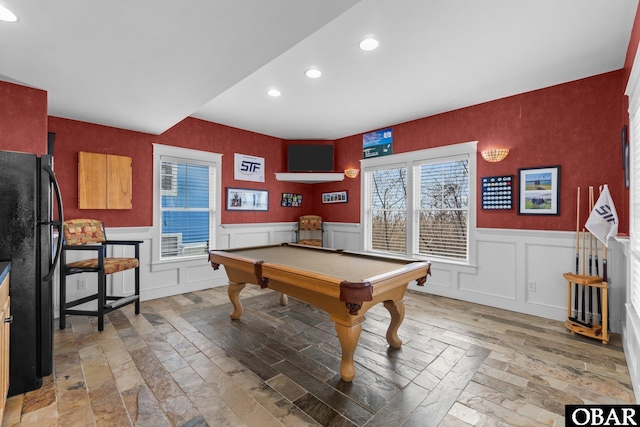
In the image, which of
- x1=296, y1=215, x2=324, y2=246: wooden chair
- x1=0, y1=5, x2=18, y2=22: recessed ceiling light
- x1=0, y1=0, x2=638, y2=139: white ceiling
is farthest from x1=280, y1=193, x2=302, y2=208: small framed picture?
x1=0, y1=5, x2=18, y2=22: recessed ceiling light

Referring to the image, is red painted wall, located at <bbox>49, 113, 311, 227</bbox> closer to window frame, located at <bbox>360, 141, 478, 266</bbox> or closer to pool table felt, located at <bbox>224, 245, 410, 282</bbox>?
window frame, located at <bbox>360, 141, 478, 266</bbox>

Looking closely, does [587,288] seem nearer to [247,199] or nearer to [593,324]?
[593,324]

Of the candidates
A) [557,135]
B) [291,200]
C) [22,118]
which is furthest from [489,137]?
[22,118]

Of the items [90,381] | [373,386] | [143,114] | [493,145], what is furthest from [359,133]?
[90,381]

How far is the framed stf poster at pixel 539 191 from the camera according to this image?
3.46 meters

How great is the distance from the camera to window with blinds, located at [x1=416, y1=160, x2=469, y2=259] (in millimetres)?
4332

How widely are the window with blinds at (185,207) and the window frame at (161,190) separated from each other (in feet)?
0.13

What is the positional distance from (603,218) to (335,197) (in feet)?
13.3

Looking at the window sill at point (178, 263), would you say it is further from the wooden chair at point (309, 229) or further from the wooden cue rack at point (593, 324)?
the wooden cue rack at point (593, 324)

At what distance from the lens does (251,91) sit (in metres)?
3.65

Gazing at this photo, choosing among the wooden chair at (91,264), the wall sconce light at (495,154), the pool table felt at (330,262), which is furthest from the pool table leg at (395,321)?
the wooden chair at (91,264)

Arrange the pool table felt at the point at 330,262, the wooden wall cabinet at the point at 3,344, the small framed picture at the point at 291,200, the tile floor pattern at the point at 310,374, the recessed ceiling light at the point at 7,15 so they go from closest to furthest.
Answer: the wooden wall cabinet at the point at 3,344
the recessed ceiling light at the point at 7,15
the tile floor pattern at the point at 310,374
the pool table felt at the point at 330,262
the small framed picture at the point at 291,200

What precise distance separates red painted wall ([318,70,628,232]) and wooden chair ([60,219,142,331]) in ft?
15.4

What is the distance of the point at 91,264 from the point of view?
10.4ft
